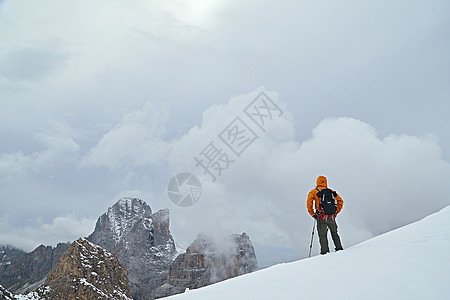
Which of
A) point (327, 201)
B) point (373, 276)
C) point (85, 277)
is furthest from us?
→ point (85, 277)

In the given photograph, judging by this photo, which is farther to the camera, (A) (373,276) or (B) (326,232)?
(B) (326,232)

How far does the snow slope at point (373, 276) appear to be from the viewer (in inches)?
241

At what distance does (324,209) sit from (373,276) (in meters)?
Result: 5.30

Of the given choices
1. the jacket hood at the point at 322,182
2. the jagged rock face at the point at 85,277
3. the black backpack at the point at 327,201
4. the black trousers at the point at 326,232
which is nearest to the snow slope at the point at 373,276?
the black trousers at the point at 326,232

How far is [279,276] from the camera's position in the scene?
28.9ft

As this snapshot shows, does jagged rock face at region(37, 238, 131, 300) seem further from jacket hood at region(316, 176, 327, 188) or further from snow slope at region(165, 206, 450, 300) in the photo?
snow slope at region(165, 206, 450, 300)

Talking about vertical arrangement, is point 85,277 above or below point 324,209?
above

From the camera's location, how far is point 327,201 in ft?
40.2

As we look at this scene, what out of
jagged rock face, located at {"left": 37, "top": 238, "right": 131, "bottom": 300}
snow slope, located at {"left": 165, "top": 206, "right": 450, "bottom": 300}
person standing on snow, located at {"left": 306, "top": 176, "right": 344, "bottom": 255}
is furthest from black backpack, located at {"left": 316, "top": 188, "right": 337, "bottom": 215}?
jagged rock face, located at {"left": 37, "top": 238, "right": 131, "bottom": 300}

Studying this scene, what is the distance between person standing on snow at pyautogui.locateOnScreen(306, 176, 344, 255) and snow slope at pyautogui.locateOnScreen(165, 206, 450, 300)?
2.16 m

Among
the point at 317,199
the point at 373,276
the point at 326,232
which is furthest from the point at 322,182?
the point at 373,276

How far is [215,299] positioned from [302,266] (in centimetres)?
329

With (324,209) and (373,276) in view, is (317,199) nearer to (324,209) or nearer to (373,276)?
(324,209)

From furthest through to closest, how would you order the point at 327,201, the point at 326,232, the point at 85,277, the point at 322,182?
1. the point at 85,277
2. the point at 322,182
3. the point at 326,232
4. the point at 327,201
